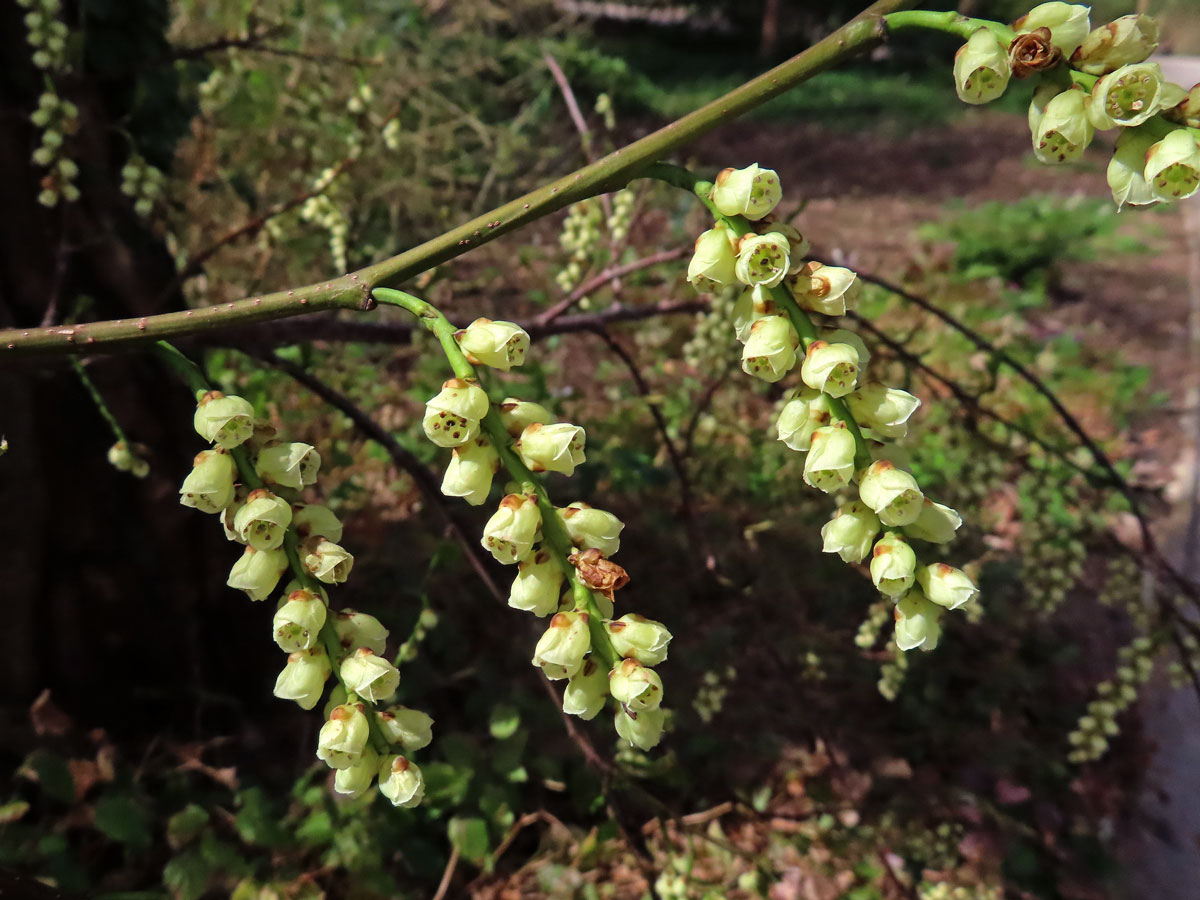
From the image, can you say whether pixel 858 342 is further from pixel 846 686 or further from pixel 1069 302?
pixel 1069 302

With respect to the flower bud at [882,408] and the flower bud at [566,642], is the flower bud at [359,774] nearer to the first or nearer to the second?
the flower bud at [566,642]

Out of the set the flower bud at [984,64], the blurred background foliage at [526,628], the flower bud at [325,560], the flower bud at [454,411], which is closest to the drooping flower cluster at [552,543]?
the flower bud at [454,411]

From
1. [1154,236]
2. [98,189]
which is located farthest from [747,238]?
[1154,236]

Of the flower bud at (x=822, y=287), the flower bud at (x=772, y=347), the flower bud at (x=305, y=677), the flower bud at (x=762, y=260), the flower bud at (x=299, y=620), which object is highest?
the flower bud at (x=762, y=260)

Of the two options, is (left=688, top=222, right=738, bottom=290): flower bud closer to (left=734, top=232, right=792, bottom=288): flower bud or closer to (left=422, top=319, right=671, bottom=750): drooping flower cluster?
(left=734, top=232, right=792, bottom=288): flower bud

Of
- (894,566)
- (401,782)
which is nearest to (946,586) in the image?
(894,566)

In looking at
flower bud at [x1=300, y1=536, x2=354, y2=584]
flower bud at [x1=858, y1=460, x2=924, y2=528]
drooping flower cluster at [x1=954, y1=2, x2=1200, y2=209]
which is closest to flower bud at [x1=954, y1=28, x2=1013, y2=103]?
drooping flower cluster at [x1=954, y1=2, x2=1200, y2=209]

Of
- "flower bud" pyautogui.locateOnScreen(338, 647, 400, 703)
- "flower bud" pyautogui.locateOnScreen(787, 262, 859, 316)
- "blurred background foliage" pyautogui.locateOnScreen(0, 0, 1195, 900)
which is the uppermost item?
"flower bud" pyautogui.locateOnScreen(787, 262, 859, 316)
